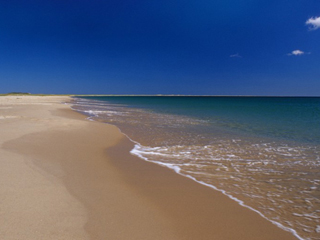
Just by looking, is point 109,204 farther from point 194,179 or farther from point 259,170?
point 259,170

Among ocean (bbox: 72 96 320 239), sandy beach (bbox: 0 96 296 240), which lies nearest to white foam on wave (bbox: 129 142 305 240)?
ocean (bbox: 72 96 320 239)

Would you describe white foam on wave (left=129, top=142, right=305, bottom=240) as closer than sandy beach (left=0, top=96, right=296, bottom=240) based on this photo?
No

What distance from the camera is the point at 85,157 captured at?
6.86m

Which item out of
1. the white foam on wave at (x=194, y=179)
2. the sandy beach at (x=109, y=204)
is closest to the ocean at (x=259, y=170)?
the white foam on wave at (x=194, y=179)

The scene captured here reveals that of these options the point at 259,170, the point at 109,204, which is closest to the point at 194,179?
the point at 259,170

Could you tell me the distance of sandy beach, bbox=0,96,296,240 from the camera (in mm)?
3055

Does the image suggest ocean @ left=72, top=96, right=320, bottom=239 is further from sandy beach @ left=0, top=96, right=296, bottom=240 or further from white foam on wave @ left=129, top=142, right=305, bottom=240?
sandy beach @ left=0, top=96, right=296, bottom=240

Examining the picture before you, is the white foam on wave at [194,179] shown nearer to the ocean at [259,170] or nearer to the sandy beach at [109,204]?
the ocean at [259,170]

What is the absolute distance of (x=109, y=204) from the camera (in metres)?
3.84

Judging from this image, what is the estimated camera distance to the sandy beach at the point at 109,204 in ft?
10.0

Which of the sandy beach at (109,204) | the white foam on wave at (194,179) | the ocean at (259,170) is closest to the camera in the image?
the sandy beach at (109,204)

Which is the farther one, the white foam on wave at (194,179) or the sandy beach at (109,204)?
the white foam on wave at (194,179)

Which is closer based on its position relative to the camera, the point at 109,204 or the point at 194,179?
the point at 109,204

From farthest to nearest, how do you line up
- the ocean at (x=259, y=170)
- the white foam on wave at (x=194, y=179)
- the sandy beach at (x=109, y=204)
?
the ocean at (x=259, y=170) → the white foam on wave at (x=194, y=179) → the sandy beach at (x=109, y=204)
